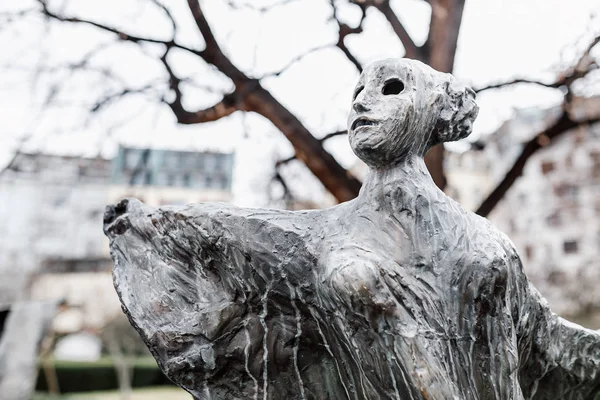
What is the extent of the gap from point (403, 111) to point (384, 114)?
79 mm

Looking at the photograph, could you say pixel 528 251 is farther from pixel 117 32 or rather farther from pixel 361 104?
pixel 361 104

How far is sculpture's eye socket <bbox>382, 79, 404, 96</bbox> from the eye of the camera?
8.58 feet

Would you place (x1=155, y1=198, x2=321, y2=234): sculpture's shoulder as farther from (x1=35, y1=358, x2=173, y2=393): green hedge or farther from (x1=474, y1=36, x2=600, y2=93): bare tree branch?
(x1=35, y1=358, x2=173, y2=393): green hedge

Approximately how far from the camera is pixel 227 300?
2.73 metres

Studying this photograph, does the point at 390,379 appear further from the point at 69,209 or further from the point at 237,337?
the point at 69,209

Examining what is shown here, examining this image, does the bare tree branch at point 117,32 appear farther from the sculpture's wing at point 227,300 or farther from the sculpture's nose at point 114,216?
the sculpture's wing at point 227,300

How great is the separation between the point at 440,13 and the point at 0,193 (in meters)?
32.0

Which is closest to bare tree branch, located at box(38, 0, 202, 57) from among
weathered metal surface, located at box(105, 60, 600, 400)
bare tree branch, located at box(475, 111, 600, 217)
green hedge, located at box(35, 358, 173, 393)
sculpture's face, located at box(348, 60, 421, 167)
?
bare tree branch, located at box(475, 111, 600, 217)

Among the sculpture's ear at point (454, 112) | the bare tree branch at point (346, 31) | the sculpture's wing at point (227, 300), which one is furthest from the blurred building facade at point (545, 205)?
the sculpture's wing at point (227, 300)

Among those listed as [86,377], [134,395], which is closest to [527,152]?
[134,395]

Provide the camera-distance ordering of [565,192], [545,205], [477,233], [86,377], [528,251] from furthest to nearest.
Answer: [545,205], [528,251], [565,192], [86,377], [477,233]

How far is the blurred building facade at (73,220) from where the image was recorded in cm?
2647

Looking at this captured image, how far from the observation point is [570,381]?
301 cm

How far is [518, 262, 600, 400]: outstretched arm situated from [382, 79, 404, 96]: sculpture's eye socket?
3.36ft
